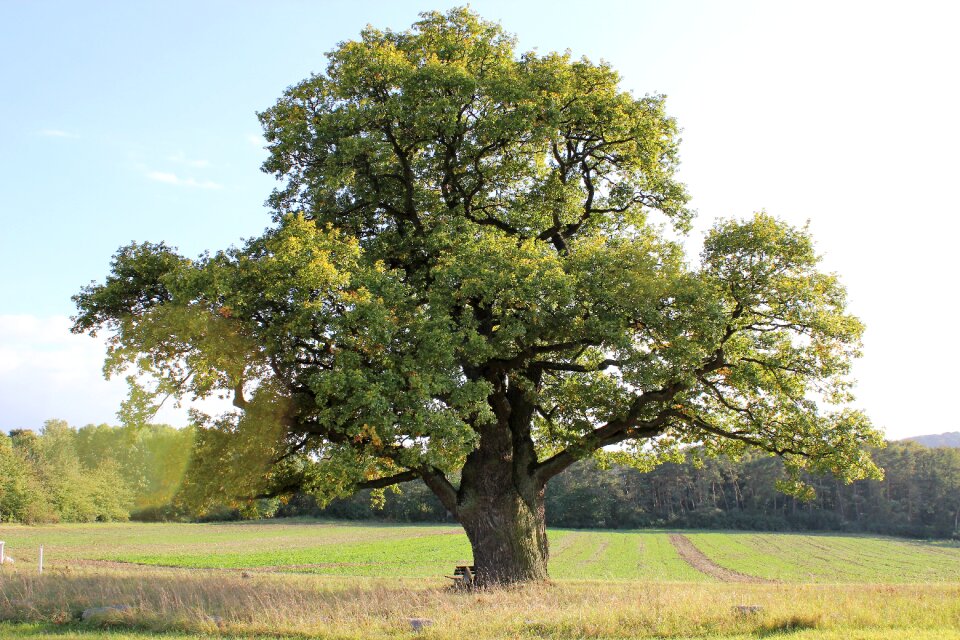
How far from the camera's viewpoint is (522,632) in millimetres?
11609

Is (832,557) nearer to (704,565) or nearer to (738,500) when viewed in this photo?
(704,565)

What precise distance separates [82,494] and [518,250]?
84976 mm

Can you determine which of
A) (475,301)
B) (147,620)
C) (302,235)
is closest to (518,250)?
(475,301)

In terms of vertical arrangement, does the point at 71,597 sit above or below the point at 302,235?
below

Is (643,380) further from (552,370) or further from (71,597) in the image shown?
(71,597)

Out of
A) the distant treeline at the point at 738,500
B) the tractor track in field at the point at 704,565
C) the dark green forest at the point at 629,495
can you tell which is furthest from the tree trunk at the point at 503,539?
the distant treeline at the point at 738,500

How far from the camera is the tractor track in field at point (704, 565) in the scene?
1618 inches

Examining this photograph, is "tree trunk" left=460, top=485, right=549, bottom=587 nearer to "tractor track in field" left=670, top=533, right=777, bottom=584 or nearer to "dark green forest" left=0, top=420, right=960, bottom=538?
"tractor track in field" left=670, top=533, right=777, bottom=584

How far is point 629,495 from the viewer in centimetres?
9912

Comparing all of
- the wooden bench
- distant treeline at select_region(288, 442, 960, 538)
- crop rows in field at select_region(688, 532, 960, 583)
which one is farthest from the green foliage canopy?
distant treeline at select_region(288, 442, 960, 538)

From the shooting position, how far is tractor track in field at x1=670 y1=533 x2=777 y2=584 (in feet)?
135

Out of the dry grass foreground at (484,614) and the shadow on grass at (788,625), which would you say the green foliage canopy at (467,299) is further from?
the shadow on grass at (788,625)

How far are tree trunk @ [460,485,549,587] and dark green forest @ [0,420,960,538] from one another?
61.6m

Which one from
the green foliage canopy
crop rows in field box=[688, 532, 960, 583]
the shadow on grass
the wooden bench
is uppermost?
the green foliage canopy
